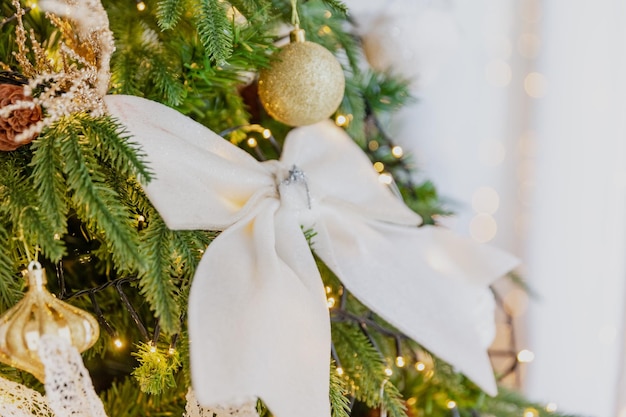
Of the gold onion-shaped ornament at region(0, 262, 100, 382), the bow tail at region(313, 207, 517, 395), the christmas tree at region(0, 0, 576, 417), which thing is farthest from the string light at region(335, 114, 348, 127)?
the gold onion-shaped ornament at region(0, 262, 100, 382)

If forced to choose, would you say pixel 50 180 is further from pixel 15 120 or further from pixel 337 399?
pixel 337 399

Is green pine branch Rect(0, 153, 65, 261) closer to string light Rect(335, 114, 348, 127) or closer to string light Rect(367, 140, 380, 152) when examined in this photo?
string light Rect(335, 114, 348, 127)

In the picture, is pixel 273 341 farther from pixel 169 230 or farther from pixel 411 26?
pixel 411 26

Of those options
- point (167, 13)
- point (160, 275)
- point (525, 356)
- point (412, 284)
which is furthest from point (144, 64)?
point (525, 356)

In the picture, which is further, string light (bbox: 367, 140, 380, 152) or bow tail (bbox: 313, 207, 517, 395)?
string light (bbox: 367, 140, 380, 152)

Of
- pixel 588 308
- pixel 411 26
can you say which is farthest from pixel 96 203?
pixel 588 308

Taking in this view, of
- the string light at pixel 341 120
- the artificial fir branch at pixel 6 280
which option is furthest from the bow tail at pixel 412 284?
the artificial fir branch at pixel 6 280
